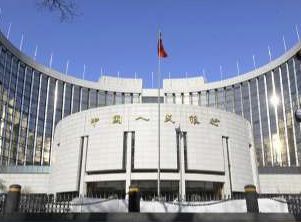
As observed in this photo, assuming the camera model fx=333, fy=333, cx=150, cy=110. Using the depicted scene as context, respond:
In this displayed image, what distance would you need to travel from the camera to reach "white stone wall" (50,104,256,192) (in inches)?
1852

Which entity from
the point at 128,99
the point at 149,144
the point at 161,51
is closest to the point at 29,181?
the point at 149,144

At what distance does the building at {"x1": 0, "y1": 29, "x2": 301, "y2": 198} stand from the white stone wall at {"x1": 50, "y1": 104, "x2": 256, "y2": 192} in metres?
17.3

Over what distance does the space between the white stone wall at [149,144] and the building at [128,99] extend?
17.3 metres

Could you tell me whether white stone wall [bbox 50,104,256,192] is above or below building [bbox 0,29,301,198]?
below

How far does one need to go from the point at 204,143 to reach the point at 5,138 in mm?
52459

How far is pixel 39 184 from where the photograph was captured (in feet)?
195

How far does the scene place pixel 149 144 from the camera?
47.6 meters

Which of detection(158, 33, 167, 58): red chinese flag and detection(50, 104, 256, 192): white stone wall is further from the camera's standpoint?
detection(50, 104, 256, 192): white stone wall

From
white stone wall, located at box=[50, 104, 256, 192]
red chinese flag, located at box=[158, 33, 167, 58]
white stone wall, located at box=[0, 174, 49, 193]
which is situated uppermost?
red chinese flag, located at box=[158, 33, 167, 58]

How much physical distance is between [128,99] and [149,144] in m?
54.7

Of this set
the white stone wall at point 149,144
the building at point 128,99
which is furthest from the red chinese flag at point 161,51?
the building at point 128,99

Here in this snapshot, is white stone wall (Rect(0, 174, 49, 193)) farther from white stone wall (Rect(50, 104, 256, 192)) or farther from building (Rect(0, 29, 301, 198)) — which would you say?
building (Rect(0, 29, 301, 198))

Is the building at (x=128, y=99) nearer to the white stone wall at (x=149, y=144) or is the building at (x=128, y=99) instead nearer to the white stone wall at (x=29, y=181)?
the white stone wall at (x=29, y=181)

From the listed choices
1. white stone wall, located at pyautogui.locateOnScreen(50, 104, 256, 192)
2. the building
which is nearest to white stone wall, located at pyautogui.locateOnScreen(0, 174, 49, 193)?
white stone wall, located at pyautogui.locateOnScreen(50, 104, 256, 192)
